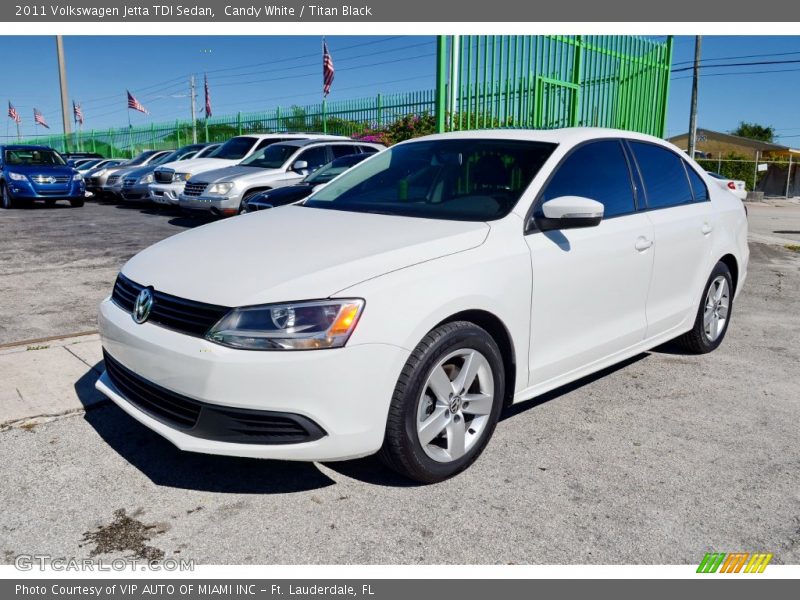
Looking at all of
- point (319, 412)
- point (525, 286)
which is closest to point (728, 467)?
point (525, 286)

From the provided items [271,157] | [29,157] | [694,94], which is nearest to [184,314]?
[271,157]

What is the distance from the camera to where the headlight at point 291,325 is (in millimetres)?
2730

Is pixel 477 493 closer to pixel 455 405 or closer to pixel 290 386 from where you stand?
pixel 455 405

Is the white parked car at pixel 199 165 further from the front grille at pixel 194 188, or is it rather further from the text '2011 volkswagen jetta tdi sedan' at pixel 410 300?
the text '2011 volkswagen jetta tdi sedan' at pixel 410 300

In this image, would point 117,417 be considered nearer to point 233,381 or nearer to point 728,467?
point 233,381

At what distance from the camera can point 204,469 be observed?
3.36 metres

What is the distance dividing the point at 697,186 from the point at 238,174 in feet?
28.9

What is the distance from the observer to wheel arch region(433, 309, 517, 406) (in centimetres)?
318

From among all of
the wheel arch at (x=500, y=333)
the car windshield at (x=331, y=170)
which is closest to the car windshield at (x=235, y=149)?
the car windshield at (x=331, y=170)

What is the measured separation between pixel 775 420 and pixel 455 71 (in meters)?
6.23

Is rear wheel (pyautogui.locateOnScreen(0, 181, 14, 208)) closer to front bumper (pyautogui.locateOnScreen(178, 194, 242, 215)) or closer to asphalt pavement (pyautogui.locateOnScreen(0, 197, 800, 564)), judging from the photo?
front bumper (pyautogui.locateOnScreen(178, 194, 242, 215))

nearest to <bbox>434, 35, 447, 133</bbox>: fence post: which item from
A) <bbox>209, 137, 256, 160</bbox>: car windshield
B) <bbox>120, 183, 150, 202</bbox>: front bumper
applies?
<bbox>209, 137, 256, 160</bbox>: car windshield

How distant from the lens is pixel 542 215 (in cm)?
362

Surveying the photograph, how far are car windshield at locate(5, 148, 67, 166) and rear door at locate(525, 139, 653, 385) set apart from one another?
16.8m
